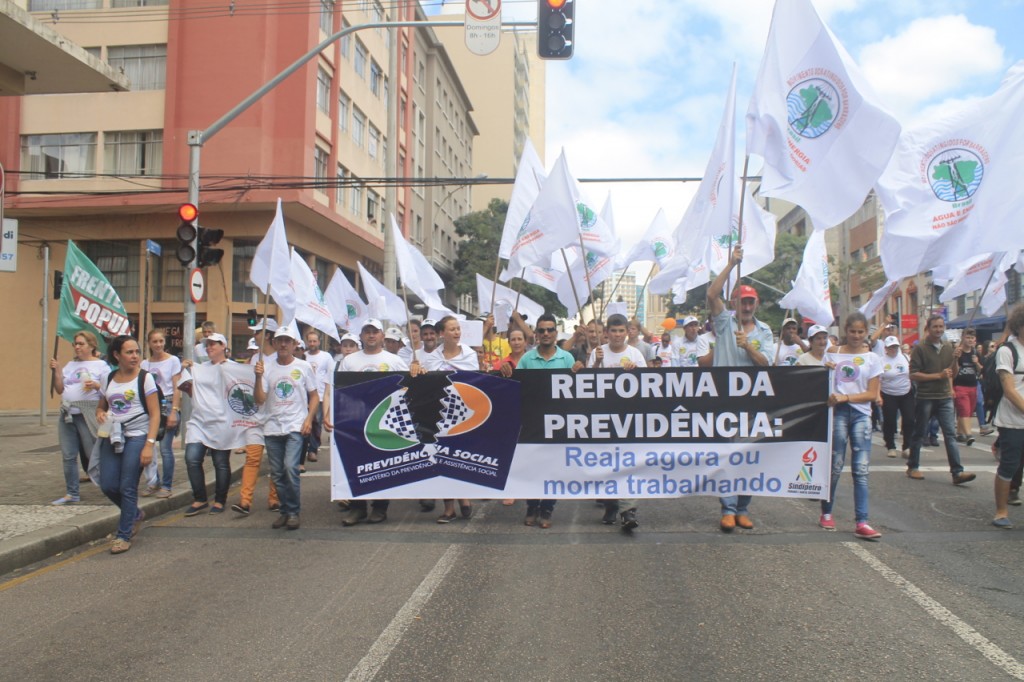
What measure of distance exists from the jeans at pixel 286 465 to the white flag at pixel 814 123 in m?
4.69

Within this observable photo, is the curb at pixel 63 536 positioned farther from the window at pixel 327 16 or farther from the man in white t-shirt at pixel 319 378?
the window at pixel 327 16

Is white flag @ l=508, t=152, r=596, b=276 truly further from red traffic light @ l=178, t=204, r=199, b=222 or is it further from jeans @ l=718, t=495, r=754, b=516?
red traffic light @ l=178, t=204, r=199, b=222

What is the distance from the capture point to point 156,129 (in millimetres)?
23203

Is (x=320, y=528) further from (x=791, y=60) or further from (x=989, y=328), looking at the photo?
(x=989, y=328)

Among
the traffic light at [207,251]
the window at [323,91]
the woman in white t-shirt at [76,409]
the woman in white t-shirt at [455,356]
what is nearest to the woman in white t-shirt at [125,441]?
the woman in white t-shirt at [76,409]

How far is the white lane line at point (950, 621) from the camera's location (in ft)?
12.4

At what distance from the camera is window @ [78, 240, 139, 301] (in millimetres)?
23812

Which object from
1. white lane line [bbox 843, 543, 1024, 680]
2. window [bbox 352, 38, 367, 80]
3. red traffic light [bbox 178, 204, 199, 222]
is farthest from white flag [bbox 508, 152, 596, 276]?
window [bbox 352, 38, 367, 80]

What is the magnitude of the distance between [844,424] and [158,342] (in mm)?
6899

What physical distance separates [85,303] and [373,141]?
2367 cm

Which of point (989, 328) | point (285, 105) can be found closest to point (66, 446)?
point (285, 105)

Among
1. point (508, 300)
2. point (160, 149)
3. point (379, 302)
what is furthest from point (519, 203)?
point (160, 149)

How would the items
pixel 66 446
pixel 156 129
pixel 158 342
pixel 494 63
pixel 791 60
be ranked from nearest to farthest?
pixel 791 60
pixel 66 446
pixel 158 342
pixel 156 129
pixel 494 63

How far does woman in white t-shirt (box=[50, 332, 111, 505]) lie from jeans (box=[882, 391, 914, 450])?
9244 mm
